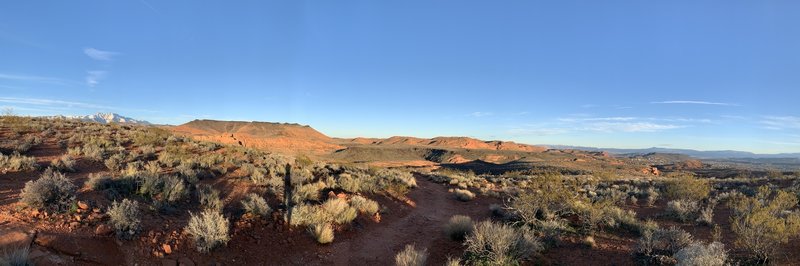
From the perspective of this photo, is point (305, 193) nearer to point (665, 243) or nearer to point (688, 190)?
point (665, 243)

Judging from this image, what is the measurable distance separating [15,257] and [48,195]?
126 inches

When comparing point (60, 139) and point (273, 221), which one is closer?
point (273, 221)

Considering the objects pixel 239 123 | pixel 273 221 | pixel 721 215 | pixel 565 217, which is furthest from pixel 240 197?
pixel 239 123

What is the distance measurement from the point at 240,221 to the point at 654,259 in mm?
9088

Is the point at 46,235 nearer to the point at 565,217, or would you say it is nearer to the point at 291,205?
the point at 291,205

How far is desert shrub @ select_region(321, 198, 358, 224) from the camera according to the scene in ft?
34.7

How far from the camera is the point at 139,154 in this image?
54.6 feet

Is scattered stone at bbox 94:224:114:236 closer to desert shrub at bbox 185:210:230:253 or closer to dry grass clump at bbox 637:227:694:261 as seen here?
desert shrub at bbox 185:210:230:253

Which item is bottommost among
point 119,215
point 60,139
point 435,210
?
point 435,210

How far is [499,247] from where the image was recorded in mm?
7805

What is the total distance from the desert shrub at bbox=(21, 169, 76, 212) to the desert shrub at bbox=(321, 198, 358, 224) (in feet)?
18.2

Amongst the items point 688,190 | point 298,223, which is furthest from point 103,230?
point 688,190

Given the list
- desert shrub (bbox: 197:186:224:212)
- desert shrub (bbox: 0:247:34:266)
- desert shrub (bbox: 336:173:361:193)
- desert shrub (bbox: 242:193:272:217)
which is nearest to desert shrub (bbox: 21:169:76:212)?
desert shrub (bbox: 0:247:34:266)

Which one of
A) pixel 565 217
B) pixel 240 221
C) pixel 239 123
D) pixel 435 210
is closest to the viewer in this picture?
pixel 240 221
